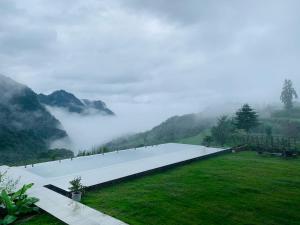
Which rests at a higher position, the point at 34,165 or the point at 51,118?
the point at 51,118

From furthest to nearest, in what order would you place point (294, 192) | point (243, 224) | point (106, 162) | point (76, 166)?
point (106, 162) → point (76, 166) → point (294, 192) → point (243, 224)

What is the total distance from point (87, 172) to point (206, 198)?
728 cm

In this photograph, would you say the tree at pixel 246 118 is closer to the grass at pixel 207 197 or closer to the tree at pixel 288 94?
the grass at pixel 207 197

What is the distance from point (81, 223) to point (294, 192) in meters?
9.15

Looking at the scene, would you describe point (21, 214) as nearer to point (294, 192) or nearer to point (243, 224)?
point (243, 224)

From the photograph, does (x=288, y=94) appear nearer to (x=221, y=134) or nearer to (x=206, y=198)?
(x=221, y=134)

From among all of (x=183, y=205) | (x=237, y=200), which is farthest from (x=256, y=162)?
(x=183, y=205)

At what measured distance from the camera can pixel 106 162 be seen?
18344mm

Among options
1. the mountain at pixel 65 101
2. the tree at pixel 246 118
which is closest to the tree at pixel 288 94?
the tree at pixel 246 118

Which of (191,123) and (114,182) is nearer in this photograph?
(114,182)

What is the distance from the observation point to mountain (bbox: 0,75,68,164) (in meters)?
49.2

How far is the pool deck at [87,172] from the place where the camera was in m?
9.60

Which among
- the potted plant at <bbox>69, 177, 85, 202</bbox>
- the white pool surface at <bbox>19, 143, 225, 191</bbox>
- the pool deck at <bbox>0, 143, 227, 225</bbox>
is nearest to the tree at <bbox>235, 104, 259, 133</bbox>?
the pool deck at <bbox>0, 143, 227, 225</bbox>

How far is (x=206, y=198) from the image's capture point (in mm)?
11094
